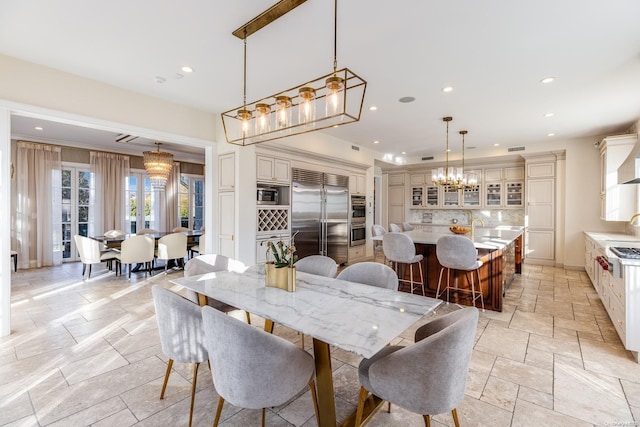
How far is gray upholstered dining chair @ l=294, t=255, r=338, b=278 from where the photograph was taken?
9.04 feet

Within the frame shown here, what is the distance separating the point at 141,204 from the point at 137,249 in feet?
9.84

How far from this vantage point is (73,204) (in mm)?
6957

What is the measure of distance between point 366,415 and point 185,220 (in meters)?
8.07

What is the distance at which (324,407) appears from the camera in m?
1.68

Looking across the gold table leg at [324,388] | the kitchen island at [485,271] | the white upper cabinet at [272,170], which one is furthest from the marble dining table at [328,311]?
the white upper cabinet at [272,170]

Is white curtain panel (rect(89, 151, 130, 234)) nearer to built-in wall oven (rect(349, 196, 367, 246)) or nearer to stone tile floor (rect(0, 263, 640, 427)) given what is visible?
stone tile floor (rect(0, 263, 640, 427))

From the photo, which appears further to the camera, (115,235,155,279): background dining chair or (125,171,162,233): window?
(125,171,162,233): window

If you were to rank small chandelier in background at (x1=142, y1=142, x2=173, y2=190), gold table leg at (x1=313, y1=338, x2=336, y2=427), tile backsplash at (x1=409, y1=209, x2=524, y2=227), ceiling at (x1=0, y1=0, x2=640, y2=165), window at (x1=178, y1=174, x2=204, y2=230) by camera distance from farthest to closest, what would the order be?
window at (x1=178, y1=174, x2=204, y2=230), tile backsplash at (x1=409, y1=209, x2=524, y2=227), small chandelier in background at (x1=142, y1=142, x2=173, y2=190), ceiling at (x1=0, y1=0, x2=640, y2=165), gold table leg at (x1=313, y1=338, x2=336, y2=427)

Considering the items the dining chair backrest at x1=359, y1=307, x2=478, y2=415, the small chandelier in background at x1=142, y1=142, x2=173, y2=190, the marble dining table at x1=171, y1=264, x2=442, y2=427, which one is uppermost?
the small chandelier in background at x1=142, y1=142, x2=173, y2=190

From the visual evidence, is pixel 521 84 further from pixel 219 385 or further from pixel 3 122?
pixel 3 122

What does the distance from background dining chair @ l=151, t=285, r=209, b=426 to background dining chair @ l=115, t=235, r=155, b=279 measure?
409 cm

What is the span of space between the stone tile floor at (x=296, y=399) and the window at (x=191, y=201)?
4712 mm

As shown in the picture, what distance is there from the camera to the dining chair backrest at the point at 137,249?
521cm

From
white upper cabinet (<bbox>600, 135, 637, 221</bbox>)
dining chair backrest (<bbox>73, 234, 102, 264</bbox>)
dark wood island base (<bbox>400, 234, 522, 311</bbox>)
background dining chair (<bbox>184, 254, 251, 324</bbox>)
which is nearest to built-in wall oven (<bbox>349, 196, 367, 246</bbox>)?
dark wood island base (<bbox>400, 234, 522, 311</bbox>)
